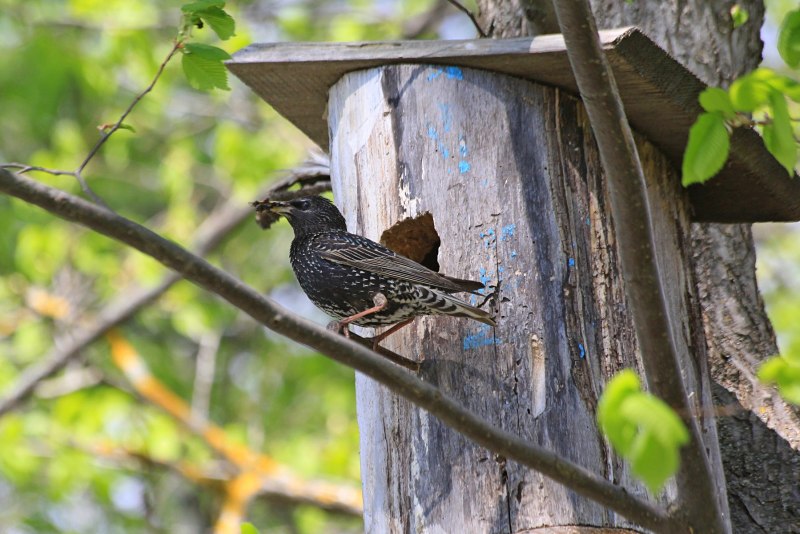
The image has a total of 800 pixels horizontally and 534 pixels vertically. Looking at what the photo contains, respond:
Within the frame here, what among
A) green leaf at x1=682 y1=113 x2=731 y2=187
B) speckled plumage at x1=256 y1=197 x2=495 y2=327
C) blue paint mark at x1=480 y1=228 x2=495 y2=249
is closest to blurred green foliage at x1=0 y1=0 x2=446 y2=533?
speckled plumage at x1=256 y1=197 x2=495 y2=327

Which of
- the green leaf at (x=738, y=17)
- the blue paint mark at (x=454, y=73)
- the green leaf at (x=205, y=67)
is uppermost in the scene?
the green leaf at (x=738, y=17)

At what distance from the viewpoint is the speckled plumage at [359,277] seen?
3.48 meters

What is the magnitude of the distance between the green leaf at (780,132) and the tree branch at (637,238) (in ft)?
1.04

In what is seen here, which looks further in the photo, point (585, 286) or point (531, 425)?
point (585, 286)

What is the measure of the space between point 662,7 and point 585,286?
183 centimetres

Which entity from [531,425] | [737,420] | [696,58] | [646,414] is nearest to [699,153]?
[646,414]

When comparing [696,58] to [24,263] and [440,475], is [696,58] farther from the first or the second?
[24,263]

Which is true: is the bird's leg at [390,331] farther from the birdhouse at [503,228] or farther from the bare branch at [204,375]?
the bare branch at [204,375]

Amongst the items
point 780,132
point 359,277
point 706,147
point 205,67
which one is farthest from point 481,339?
point 780,132

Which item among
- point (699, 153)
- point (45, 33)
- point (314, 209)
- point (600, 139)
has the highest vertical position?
point (45, 33)

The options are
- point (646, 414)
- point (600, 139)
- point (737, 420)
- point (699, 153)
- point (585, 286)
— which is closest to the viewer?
point (646, 414)

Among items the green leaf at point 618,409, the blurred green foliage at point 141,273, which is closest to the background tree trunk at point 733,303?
the green leaf at point 618,409

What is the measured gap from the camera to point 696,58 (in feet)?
15.6

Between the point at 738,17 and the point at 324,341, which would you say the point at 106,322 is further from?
the point at 324,341
